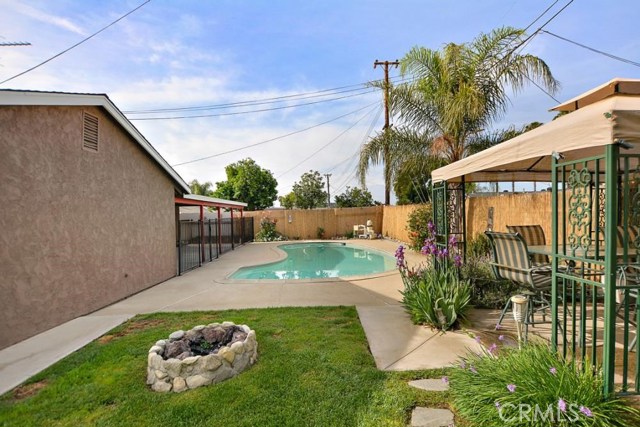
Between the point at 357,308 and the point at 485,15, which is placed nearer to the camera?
the point at 357,308

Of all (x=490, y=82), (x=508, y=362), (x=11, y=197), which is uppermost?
(x=490, y=82)

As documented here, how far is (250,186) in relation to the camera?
32.8 meters

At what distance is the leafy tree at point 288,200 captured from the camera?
111ft

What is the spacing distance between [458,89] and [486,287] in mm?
6302

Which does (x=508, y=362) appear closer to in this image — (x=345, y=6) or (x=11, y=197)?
(x=11, y=197)

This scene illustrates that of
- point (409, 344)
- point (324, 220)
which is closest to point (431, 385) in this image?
point (409, 344)

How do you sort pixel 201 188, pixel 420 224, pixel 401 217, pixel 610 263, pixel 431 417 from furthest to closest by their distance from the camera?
pixel 201 188, pixel 401 217, pixel 420 224, pixel 431 417, pixel 610 263

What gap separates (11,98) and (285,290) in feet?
18.9

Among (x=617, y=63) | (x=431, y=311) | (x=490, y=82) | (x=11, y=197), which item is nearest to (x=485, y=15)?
(x=490, y=82)

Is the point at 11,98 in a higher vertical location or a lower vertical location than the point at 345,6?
lower

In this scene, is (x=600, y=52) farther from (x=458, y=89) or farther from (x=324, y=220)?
(x=324, y=220)

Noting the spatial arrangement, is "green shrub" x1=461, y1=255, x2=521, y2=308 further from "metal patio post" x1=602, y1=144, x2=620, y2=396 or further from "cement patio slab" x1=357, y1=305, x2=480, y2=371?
"metal patio post" x1=602, y1=144, x2=620, y2=396

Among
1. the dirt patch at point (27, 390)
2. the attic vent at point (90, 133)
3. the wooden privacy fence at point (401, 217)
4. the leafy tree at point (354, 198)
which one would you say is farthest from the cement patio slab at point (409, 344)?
the leafy tree at point (354, 198)

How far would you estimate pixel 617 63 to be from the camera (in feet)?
29.7
